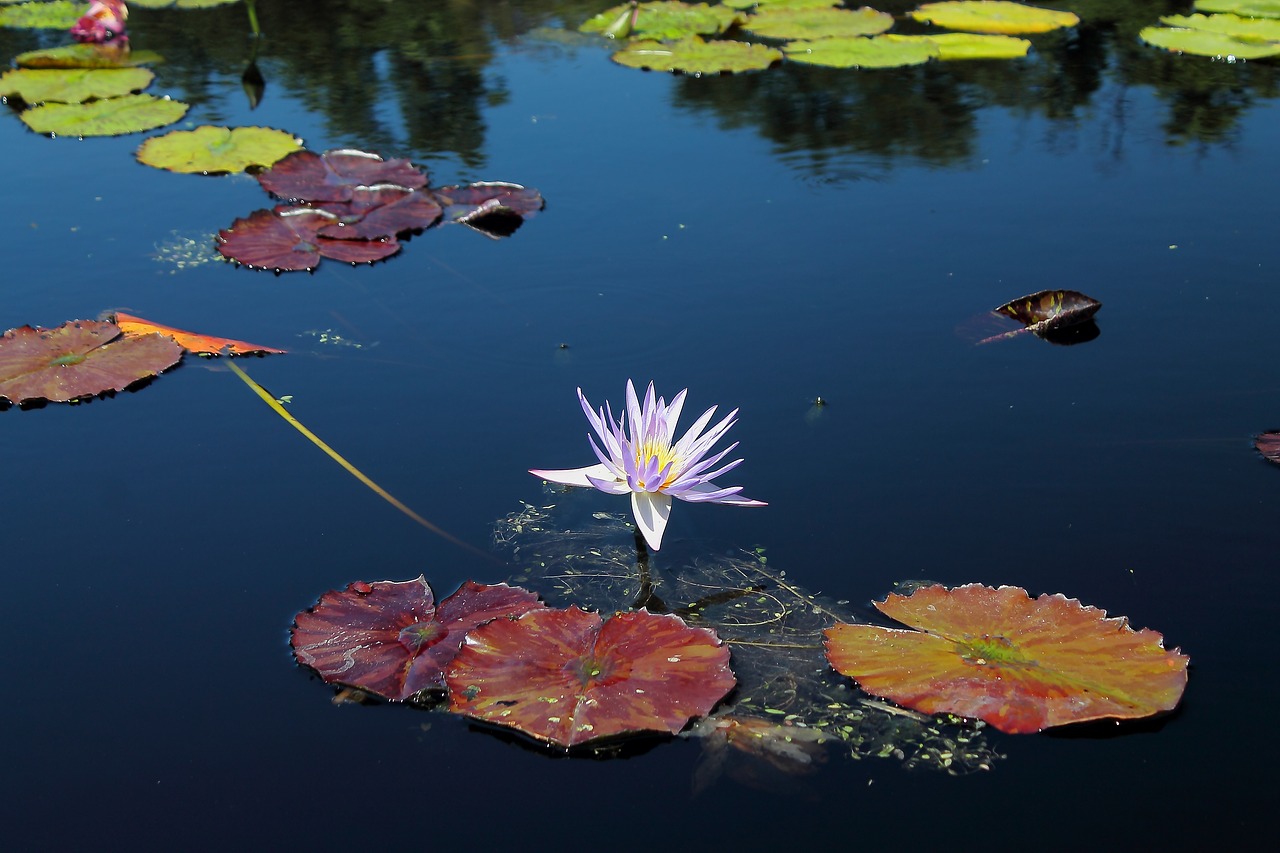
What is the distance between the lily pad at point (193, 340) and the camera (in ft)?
11.7

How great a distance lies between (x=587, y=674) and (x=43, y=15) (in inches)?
310

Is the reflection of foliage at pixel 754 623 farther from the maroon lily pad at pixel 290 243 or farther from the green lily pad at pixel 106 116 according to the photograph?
the green lily pad at pixel 106 116

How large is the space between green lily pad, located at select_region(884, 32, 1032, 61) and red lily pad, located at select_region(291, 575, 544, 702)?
543 centimetres

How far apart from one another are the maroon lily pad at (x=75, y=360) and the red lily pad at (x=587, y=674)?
1812 millimetres

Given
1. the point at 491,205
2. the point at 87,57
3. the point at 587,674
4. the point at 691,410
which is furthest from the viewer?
the point at 87,57

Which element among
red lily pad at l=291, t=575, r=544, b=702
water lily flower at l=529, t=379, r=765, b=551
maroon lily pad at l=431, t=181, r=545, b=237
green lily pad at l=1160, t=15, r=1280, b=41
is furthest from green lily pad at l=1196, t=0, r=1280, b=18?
red lily pad at l=291, t=575, r=544, b=702

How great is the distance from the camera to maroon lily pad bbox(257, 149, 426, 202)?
4.72m

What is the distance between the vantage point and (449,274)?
4195mm

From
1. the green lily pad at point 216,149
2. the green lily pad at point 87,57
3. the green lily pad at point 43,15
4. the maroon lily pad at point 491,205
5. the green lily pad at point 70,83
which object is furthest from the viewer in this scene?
the green lily pad at point 43,15

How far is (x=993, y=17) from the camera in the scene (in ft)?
23.8

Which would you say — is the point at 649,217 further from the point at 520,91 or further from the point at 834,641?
the point at 834,641

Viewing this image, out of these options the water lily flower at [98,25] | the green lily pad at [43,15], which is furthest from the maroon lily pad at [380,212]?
the green lily pad at [43,15]

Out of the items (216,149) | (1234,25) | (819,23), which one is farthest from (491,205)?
(1234,25)

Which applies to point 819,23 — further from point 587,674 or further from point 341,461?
point 587,674
